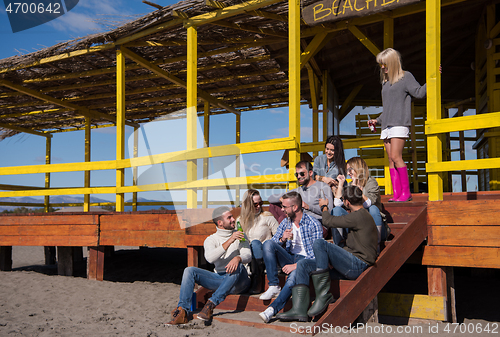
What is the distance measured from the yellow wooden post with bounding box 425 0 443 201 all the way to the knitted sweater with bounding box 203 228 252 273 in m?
2.10

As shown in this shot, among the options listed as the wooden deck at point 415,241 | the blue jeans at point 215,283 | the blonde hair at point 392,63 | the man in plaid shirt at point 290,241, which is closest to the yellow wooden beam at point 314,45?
the blonde hair at point 392,63

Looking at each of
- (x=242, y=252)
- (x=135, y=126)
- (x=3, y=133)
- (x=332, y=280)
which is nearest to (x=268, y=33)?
(x=242, y=252)

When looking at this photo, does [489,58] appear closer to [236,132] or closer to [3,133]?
[236,132]

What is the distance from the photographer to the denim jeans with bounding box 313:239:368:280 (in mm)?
3816

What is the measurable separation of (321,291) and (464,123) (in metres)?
2.26

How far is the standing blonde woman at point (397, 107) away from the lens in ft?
15.2

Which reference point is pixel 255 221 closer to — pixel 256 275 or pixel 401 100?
pixel 256 275

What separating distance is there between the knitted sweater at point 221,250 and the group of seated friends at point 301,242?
0.04 feet

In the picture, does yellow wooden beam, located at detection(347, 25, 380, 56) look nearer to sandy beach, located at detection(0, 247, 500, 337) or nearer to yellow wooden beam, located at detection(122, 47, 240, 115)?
sandy beach, located at detection(0, 247, 500, 337)

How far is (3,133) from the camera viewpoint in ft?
49.1

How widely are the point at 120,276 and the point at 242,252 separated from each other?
177 inches

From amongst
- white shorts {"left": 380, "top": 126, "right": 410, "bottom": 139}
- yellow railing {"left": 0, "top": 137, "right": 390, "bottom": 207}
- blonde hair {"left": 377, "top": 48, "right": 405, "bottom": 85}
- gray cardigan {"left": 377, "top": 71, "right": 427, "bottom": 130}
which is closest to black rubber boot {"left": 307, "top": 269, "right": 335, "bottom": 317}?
yellow railing {"left": 0, "top": 137, "right": 390, "bottom": 207}

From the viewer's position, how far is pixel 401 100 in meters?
4.62

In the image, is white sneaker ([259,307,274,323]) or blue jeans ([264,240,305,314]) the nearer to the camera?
white sneaker ([259,307,274,323])
